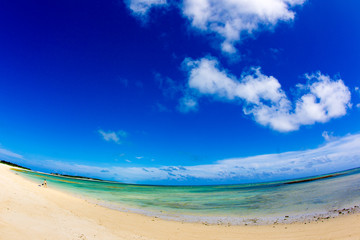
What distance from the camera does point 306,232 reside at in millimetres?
12141

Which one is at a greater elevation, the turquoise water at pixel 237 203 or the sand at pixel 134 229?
the sand at pixel 134 229

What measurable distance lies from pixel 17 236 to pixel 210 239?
10325mm

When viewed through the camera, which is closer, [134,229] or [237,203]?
Result: [134,229]

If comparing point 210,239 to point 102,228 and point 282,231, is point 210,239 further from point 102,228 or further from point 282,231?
point 102,228

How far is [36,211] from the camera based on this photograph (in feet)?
46.8

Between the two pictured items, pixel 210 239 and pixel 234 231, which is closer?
pixel 210 239

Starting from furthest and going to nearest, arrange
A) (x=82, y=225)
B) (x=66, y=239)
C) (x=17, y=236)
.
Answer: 1. (x=82, y=225)
2. (x=66, y=239)
3. (x=17, y=236)

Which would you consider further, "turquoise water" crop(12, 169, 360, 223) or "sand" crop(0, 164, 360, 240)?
"turquoise water" crop(12, 169, 360, 223)

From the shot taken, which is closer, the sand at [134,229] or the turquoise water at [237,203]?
A: the sand at [134,229]

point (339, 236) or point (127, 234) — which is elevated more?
point (339, 236)

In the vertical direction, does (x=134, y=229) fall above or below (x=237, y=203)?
above

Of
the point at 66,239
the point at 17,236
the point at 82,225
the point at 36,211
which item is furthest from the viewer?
the point at 36,211

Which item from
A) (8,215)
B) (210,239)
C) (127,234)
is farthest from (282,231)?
(8,215)

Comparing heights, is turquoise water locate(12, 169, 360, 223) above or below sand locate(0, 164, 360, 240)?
below
